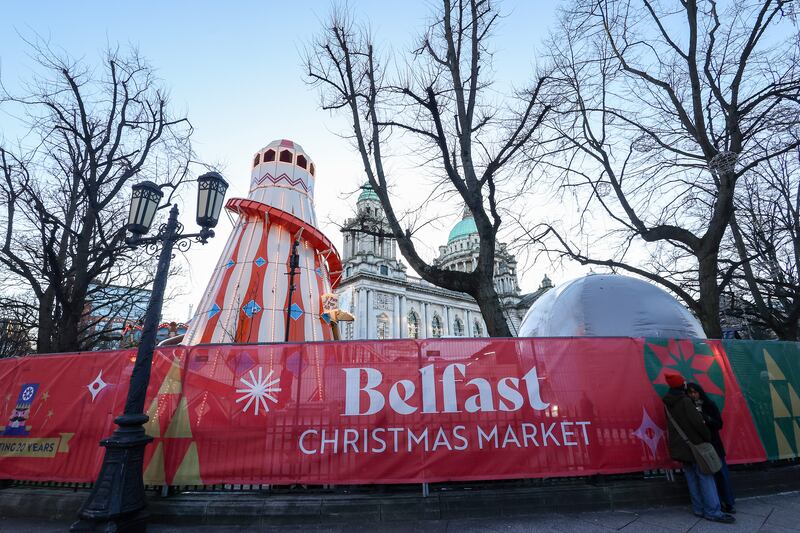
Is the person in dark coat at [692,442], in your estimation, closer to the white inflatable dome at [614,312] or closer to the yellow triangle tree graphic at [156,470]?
the white inflatable dome at [614,312]

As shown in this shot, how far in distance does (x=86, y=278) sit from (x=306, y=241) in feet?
21.3

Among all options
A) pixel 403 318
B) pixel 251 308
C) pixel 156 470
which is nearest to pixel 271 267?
pixel 251 308

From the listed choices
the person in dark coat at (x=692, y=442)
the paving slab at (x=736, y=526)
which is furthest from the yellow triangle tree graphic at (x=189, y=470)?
the person in dark coat at (x=692, y=442)

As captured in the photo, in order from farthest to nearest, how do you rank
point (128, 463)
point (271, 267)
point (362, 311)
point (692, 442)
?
point (362, 311), point (271, 267), point (692, 442), point (128, 463)

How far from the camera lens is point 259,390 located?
5090 millimetres

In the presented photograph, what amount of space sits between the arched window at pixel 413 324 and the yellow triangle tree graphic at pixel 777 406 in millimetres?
47101

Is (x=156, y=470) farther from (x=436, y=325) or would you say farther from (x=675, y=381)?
(x=436, y=325)

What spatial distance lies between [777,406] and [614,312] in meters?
2.68

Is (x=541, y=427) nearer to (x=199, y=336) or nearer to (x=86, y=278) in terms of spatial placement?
(x=199, y=336)

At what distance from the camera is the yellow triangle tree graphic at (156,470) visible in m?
4.78

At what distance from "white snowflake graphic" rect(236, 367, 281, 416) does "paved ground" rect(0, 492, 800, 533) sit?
56.3 inches

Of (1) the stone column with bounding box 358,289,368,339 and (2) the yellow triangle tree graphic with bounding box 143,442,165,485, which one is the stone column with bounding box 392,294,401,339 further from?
(2) the yellow triangle tree graphic with bounding box 143,442,165,485

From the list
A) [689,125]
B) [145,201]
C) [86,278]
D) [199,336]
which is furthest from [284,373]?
[689,125]

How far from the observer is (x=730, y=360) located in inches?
229
